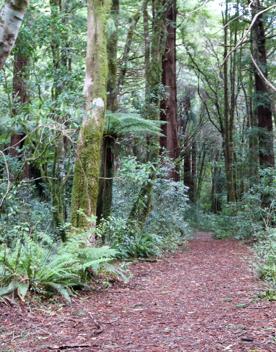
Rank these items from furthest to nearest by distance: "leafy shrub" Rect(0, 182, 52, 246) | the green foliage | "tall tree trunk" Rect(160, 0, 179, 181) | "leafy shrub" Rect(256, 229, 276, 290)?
"tall tree trunk" Rect(160, 0, 179, 181) < the green foliage < "leafy shrub" Rect(0, 182, 52, 246) < "leafy shrub" Rect(256, 229, 276, 290)

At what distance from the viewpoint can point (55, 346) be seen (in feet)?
12.4

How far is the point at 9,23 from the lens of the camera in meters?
2.41

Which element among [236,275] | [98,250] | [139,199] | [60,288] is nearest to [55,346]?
[60,288]

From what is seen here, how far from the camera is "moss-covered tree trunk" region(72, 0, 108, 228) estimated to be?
6.88 m

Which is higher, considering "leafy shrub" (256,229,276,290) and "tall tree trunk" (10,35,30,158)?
"tall tree trunk" (10,35,30,158)

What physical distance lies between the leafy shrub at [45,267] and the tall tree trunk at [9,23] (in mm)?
3251

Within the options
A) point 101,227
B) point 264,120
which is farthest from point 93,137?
point 264,120

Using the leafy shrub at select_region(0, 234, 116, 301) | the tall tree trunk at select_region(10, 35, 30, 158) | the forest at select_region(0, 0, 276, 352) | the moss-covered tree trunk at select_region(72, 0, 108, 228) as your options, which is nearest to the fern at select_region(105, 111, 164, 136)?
the forest at select_region(0, 0, 276, 352)

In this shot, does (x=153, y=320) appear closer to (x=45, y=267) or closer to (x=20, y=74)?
(x=45, y=267)

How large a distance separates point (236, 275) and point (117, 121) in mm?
3470

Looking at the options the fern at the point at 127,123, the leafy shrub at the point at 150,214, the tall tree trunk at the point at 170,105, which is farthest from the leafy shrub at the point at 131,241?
the tall tree trunk at the point at 170,105

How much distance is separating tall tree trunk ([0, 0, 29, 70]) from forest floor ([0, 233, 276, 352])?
8.22 ft

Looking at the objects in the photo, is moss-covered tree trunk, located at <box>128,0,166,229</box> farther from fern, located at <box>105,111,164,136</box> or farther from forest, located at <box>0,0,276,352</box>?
fern, located at <box>105,111,164,136</box>

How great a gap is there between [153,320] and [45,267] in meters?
1.61
